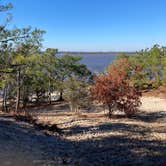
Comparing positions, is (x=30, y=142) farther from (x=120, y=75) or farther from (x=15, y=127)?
(x=120, y=75)

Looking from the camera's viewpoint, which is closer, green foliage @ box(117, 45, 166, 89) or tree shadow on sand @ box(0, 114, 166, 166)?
A: tree shadow on sand @ box(0, 114, 166, 166)

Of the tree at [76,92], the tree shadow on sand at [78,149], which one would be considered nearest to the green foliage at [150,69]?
the tree at [76,92]

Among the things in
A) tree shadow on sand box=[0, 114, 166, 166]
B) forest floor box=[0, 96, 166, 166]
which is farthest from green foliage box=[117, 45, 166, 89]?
tree shadow on sand box=[0, 114, 166, 166]

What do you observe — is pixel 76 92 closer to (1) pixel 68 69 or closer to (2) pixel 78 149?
(1) pixel 68 69

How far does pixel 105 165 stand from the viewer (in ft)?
37.9

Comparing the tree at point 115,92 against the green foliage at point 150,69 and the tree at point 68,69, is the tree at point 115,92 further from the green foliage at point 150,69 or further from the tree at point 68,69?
the green foliage at point 150,69

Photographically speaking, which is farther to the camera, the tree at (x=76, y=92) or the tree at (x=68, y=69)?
the tree at (x=68, y=69)

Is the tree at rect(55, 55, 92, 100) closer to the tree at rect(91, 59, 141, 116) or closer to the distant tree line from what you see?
the distant tree line

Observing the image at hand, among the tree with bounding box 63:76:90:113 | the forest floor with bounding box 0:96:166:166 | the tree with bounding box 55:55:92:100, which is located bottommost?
the forest floor with bounding box 0:96:166:166

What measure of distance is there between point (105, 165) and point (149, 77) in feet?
122

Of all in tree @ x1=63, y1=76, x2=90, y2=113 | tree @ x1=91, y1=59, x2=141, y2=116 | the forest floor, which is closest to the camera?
the forest floor

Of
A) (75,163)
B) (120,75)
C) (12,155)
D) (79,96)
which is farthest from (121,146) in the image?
(79,96)

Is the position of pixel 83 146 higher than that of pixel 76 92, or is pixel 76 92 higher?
pixel 76 92

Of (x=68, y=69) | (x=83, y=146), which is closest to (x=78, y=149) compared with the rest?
(x=83, y=146)
